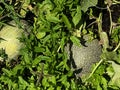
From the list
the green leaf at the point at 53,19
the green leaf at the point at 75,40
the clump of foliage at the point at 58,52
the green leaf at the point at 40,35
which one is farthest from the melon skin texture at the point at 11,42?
the green leaf at the point at 75,40

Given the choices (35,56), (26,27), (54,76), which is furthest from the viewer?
(26,27)

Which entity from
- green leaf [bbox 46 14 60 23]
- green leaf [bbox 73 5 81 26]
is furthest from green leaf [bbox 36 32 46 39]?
green leaf [bbox 73 5 81 26]

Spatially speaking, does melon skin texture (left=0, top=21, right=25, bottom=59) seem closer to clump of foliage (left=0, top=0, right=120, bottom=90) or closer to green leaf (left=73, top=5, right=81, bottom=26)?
clump of foliage (left=0, top=0, right=120, bottom=90)

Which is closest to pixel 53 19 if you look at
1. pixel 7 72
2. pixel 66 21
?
pixel 66 21

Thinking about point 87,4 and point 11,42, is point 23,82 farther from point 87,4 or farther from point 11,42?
point 87,4

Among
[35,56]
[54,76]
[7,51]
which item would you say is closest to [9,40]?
[7,51]

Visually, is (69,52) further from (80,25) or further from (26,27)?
(26,27)
